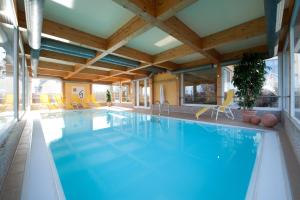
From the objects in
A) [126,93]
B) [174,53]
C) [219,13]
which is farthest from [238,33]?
[126,93]

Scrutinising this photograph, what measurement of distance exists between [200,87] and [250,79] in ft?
9.13

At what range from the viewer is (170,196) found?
58.8 inches

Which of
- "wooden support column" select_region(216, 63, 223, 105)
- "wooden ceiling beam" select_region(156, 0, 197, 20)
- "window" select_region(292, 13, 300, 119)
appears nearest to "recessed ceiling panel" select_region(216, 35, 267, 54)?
"wooden support column" select_region(216, 63, 223, 105)

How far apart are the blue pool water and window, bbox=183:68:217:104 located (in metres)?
3.71

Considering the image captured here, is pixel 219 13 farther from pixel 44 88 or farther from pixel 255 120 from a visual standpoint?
pixel 44 88

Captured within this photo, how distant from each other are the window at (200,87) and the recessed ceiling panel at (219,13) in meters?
3.48

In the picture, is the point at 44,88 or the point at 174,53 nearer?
the point at 174,53

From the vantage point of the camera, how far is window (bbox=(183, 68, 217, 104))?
6.96 metres

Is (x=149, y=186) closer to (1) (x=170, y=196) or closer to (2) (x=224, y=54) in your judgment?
(1) (x=170, y=196)

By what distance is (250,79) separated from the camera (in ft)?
15.6

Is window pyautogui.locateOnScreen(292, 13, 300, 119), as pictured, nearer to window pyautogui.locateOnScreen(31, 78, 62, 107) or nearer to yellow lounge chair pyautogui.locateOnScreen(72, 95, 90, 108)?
yellow lounge chair pyautogui.locateOnScreen(72, 95, 90, 108)

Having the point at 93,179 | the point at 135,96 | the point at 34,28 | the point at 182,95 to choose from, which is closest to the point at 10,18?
the point at 34,28

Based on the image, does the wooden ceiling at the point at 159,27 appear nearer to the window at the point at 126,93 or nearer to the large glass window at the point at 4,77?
the large glass window at the point at 4,77

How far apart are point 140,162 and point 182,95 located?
6278mm
